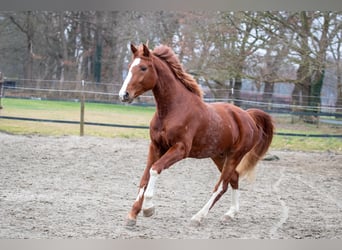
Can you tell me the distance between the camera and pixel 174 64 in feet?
10.3

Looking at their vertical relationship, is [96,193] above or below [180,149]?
below

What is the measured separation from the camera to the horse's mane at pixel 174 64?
3.11 m

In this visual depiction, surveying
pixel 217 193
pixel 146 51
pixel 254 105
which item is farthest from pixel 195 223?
pixel 254 105

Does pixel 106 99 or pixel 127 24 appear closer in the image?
pixel 127 24

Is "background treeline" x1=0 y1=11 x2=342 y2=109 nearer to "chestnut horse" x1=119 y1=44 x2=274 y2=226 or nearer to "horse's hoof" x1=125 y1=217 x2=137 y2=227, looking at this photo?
"chestnut horse" x1=119 y1=44 x2=274 y2=226

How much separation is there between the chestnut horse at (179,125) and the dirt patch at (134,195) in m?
0.20

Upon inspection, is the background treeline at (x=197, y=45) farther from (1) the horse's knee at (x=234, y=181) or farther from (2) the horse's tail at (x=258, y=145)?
(1) the horse's knee at (x=234, y=181)

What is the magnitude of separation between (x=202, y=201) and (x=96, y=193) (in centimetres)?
81

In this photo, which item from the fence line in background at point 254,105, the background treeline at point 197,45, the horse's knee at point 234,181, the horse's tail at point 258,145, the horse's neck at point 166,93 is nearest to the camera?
the horse's neck at point 166,93

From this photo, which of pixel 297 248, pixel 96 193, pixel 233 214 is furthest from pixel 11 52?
pixel 297 248

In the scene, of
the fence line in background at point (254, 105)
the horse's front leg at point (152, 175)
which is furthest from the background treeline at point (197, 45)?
the horse's front leg at point (152, 175)

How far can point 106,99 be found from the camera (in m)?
7.54

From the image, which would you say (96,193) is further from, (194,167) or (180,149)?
(194,167)

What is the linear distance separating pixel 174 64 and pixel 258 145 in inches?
40.8
